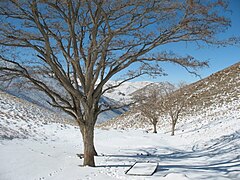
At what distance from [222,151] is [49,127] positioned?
1077 centimetres

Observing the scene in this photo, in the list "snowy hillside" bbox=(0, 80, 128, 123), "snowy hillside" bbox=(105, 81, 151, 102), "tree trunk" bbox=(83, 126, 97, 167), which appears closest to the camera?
"tree trunk" bbox=(83, 126, 97, 167)

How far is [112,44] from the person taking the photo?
7.59m

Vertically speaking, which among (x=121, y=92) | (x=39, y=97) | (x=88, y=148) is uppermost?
(x=121, y=92)

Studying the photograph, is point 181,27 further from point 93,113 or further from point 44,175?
point 44,175

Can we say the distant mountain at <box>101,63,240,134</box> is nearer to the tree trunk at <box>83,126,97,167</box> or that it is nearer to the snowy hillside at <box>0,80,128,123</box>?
the snowy hillside at <box>0,80,128,123</box>

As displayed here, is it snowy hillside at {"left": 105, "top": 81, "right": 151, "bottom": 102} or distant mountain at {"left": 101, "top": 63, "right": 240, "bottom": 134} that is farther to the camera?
distant mountain at {"left": 101, "top": 63, "right": 240, "bottom": 134}

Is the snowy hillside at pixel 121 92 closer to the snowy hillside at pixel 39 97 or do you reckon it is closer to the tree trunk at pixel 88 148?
the snowy hillside at pixel 39 97

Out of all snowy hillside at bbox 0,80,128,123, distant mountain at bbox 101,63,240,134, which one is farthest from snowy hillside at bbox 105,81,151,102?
distant mountain at bbox 101,63,240,134

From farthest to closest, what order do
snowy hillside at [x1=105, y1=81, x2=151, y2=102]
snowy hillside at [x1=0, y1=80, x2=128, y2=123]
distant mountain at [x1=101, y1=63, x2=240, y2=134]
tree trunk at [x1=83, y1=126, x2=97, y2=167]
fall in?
distant mountain at [x1=101, y1=63, x2=240, y2=134] < snowy hillside at [x1=105, y1=81, x2=151, y2=102] < snowy hillside at [x1=0, y1=80, x2=128, y2=123] < tree trunk at [x1=83, y1=126, x2=97, y2=167]

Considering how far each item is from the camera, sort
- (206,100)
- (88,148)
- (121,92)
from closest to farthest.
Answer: (88,148) → (121,92) → (206,100)

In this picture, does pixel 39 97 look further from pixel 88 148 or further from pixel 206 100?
pixel 206 100

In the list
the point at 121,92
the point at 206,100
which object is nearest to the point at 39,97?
the point at 121,92

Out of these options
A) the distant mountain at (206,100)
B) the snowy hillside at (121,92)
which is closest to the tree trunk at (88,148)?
the snowy hillside at (121,92)

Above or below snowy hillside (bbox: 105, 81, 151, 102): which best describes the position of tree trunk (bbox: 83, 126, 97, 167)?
below
